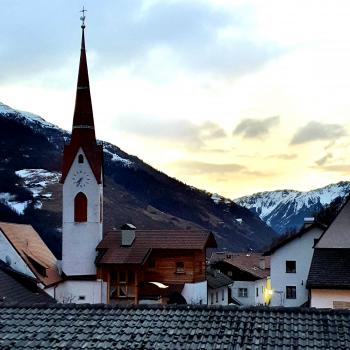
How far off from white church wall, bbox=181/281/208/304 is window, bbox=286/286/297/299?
616 centimetres

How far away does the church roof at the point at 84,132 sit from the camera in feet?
159

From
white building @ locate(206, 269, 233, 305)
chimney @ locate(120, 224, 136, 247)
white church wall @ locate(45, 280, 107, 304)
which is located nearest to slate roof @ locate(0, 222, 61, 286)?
white church wall @ locate(45, 280, 107, 304)

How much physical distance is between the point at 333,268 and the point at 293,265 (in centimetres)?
1709

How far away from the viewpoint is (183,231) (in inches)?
1939

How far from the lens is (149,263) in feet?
157

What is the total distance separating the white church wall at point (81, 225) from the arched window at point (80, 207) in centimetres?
22

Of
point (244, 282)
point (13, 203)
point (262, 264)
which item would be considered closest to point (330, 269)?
point (244, 282)

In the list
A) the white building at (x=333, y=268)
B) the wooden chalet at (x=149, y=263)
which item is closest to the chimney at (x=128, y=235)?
the wooden chalet at (x=149, y=263)

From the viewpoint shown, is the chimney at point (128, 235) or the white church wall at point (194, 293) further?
the chimney at point (128, 235)

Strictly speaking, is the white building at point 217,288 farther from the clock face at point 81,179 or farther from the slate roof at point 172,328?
the slate roof at point 172,328

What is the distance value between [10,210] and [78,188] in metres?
91.4

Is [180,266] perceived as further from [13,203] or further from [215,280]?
[13,203]

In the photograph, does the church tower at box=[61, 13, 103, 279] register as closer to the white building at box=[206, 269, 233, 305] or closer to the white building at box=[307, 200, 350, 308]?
the white building at box=[206, 269, 233, 305]

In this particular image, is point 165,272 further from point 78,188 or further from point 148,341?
point 148,341
